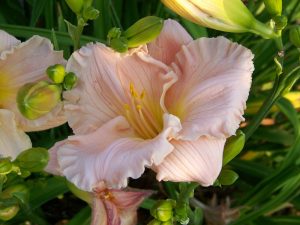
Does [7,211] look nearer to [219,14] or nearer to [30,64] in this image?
[30,64]

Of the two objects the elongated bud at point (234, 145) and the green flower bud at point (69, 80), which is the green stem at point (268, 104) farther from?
the green flower bud at point (69, 80)

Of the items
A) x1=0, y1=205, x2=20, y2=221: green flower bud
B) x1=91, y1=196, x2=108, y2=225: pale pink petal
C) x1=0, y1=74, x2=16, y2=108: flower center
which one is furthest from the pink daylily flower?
x1=0, y1=74, x2=16, y2=108: flower center

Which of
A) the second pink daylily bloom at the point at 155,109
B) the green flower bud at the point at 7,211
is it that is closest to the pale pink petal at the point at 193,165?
the second pink daylily bloom at the point at 155,109

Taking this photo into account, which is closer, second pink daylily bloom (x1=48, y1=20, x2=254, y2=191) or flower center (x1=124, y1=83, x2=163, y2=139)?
second pink daylily bloom (x1=48, y1=20, x2=254, y2=191)

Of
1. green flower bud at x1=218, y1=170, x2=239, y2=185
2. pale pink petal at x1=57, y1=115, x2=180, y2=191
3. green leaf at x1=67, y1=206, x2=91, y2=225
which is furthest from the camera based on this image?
green leaf at x1=67, y1=206, x2=91, y2=225

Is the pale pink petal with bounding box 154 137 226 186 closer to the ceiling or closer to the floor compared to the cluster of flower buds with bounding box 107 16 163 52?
closer to the floor

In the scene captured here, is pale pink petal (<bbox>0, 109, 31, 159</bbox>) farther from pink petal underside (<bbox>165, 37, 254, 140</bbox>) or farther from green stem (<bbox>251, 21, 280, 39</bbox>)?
green stem (<bbox>251, 21, 280, 39</bbox>)

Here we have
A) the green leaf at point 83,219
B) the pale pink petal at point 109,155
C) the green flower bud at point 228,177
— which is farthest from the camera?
the green leaf at point 83,219
